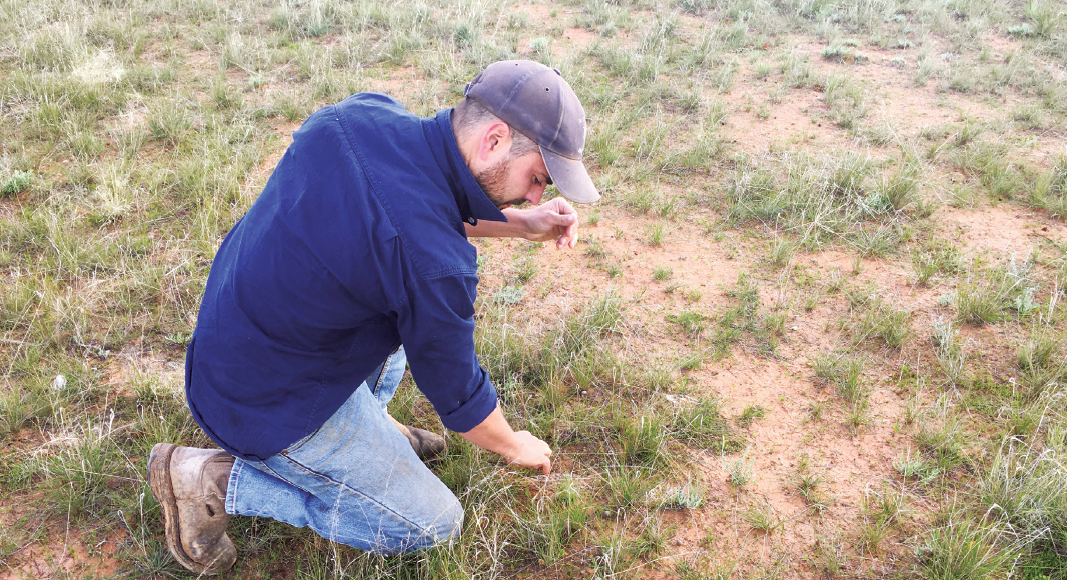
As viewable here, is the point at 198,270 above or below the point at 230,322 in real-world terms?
below

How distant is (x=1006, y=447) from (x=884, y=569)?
3.39ft

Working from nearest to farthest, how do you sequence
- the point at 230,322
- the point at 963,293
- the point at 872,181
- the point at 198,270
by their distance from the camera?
the point at 230,322 < the point at 963,293 < the point at 198,270 < the point at 872,181

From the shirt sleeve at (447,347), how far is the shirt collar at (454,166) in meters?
0.26

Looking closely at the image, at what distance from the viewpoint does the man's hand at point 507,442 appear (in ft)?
7.47

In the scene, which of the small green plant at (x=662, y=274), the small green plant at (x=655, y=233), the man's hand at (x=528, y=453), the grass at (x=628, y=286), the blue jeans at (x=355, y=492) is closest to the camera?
the blue jeans at (x=355, y=492)

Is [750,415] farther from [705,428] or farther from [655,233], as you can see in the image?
[655,233]

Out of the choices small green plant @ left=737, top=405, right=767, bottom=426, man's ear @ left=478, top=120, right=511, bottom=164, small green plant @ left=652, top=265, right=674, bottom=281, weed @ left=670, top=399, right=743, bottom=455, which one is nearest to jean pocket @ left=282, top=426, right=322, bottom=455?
man's ear @ left=478, top=120, right=511, bottom=164

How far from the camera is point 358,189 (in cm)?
188

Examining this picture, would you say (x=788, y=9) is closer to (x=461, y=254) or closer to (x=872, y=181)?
(x=872, y=181)

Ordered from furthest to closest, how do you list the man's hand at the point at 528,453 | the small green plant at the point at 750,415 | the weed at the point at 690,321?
the weed at the point at 690,321 < the small green plant at the point at 750,415 < the man's hand at the point at 528,453

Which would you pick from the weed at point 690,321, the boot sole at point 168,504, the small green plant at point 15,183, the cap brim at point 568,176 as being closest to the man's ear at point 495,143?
the cap brim at point 568,176

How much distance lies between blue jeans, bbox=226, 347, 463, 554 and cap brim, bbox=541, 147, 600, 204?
119cm

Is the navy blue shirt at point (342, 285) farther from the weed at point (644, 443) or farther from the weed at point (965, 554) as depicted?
the weed at point (965, 554)

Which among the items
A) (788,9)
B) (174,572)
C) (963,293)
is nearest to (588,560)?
(174,572)
